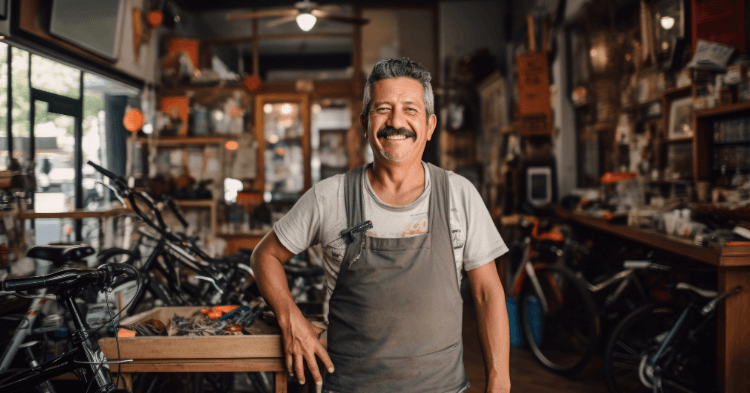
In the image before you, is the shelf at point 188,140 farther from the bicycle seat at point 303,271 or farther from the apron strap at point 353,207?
the apron strap at point 353,207

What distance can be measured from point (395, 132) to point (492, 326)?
2.01 ft

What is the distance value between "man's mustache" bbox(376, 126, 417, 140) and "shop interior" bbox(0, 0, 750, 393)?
720mm

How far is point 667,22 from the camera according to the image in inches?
151

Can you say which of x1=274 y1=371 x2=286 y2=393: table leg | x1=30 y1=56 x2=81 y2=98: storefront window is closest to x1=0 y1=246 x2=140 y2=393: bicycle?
x1=274 y1=371 x2=286 y2=393: table leg

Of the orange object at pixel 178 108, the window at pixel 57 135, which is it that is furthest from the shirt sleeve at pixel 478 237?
the orange object at pixel 178 108

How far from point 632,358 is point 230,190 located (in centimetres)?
514

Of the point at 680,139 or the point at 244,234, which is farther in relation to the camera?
the point at 244,234

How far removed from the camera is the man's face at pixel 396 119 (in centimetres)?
141

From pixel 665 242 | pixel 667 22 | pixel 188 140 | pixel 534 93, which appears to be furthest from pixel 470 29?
pixel 665 242

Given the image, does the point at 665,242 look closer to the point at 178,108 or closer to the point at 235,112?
the point at 235,112

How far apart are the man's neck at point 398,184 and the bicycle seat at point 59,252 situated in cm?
169

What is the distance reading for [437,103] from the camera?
718 centimetres

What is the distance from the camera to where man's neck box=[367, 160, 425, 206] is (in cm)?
146

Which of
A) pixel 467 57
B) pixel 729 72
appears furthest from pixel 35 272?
pixel 467 57
